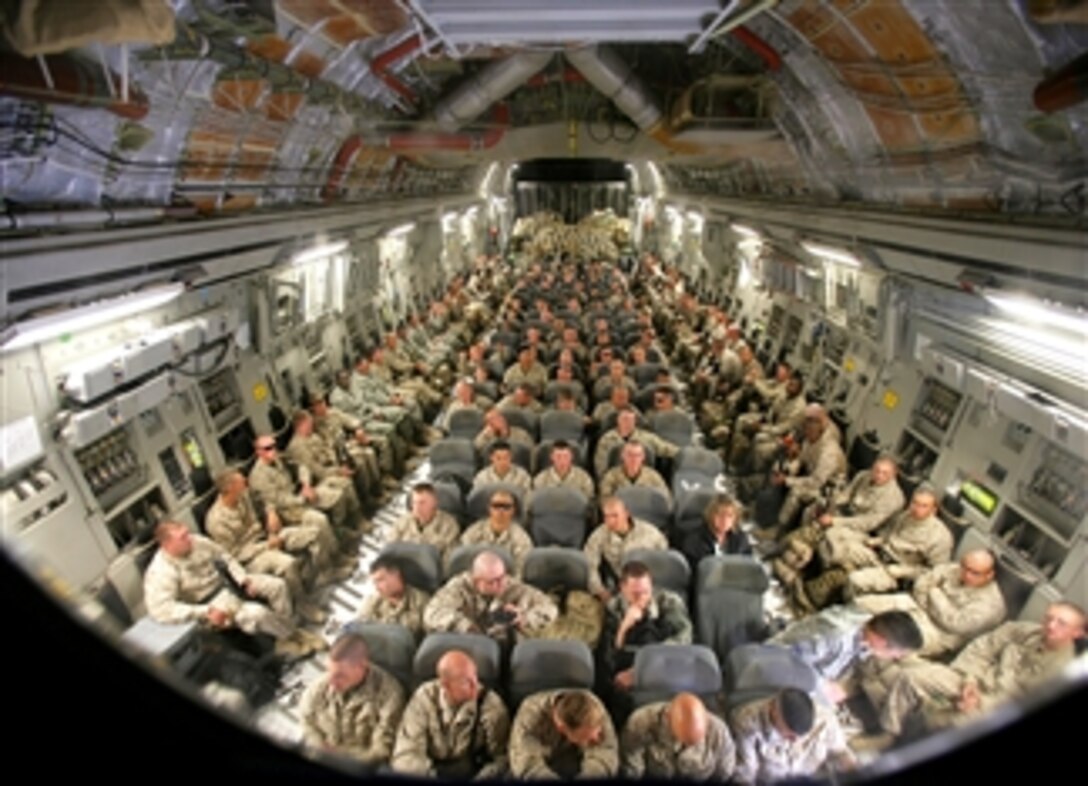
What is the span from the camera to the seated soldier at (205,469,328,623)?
5.36 m

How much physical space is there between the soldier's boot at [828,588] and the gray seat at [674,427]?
2.30m

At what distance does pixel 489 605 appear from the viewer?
4.41 meters

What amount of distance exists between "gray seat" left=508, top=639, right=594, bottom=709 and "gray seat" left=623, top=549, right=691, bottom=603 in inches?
40.7

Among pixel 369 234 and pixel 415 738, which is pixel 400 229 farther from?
pixel 415 738

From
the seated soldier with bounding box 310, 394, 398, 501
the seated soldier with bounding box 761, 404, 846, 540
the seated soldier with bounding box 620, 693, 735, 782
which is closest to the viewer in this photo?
the seated soldier with bounding box 620, 693, 735, 782

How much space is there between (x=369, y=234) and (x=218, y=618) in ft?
24.3

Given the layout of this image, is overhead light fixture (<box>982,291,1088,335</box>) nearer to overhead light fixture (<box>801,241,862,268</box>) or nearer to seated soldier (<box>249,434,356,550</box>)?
overhead light fixture (<box>801,241,862,268</box>)

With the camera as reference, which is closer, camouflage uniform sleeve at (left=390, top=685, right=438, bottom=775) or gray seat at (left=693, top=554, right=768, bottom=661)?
camouflage uniform sleeve at (left=390, top=685, right=438, bottom=775)

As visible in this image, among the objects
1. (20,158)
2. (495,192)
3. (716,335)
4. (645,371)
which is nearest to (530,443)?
(645,371)

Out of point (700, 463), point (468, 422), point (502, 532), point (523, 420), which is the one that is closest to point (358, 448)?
point (468, 422)

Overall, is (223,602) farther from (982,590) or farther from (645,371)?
(645,371)

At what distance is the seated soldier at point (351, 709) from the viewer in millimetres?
3555

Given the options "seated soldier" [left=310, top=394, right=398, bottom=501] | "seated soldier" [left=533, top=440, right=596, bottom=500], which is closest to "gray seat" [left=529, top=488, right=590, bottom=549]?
"seated soldier" [left=533, top=440, right=596, bottom=500]

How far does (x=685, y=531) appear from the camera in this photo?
222 inches
